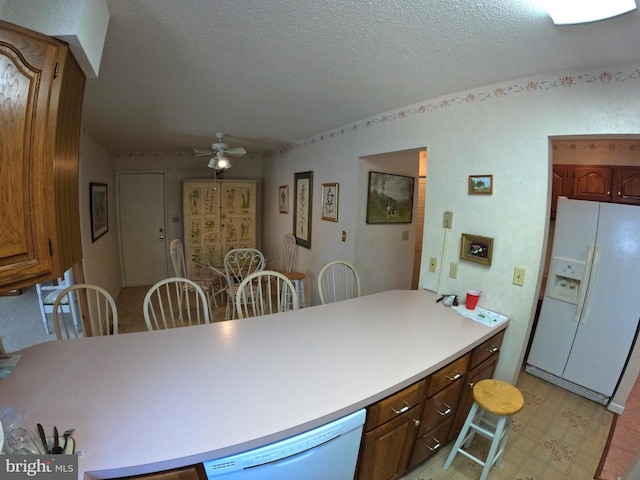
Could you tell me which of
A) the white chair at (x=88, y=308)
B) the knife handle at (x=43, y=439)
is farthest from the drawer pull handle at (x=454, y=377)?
the white chair at (x=88, y=308)

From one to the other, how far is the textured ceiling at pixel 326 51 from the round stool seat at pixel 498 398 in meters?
1.65

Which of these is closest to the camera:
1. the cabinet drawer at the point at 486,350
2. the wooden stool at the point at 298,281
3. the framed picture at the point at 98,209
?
the cabinet drawer at the point at 486,350

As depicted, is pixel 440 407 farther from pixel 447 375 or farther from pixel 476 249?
pixel 476 249

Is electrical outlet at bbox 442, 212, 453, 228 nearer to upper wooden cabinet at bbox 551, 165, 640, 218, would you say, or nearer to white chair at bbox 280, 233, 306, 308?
upper wooden cabinet at bbox 551, 165, 640, 218

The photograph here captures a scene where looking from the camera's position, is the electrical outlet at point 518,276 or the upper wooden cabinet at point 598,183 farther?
the upper wooden cabinet at point 598,183

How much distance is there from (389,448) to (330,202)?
2.37 meters

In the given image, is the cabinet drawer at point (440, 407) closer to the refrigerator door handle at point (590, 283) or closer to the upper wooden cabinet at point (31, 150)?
the refrigerator door handle at point (590, 283)

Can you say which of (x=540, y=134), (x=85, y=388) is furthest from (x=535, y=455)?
(x=85, y=388)

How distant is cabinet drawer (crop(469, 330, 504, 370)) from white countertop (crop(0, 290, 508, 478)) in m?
0.06

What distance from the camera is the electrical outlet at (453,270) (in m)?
2.03

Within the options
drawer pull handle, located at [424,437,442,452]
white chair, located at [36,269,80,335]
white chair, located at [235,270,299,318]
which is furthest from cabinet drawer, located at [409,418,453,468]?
white chair, located at [36,269,80,335]

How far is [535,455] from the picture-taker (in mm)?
1734

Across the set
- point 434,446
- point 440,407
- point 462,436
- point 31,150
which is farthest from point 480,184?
point 31,150

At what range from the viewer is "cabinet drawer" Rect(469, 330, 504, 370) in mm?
1553
